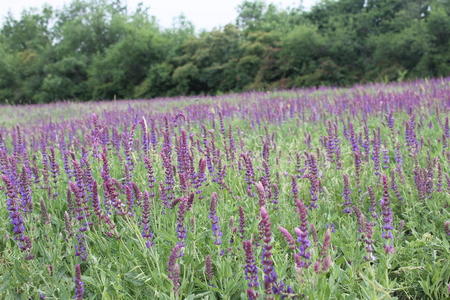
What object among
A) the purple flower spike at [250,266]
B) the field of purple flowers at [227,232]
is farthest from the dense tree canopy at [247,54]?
the purple flower spike at [250,266]

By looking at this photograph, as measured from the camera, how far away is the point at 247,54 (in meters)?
23.8

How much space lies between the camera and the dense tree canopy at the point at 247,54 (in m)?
19.3

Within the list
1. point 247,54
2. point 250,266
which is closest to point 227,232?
point 250,266

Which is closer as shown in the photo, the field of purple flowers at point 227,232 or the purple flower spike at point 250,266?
the purple flower spike at point 250,266

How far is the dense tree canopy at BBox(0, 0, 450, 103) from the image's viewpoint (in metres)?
19.3

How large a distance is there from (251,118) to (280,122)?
663mm

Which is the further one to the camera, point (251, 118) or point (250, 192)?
point (251, 118)

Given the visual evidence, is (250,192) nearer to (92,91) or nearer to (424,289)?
(424,289)

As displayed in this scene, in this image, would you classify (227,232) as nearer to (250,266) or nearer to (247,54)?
(250,266)

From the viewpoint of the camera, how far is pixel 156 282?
2049 millimetres

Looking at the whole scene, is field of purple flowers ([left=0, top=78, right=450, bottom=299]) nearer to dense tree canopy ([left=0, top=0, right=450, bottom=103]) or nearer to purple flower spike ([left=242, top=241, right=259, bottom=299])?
purple flower spike ([left=242, top=241, right=259, bottom=299])

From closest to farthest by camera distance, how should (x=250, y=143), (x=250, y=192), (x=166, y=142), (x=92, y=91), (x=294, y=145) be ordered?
1. (x=250, y=192)
2. (x=166, y=142)
3. (x=294, y=145)
4. (x=250, y=143)
5. (x=92, y=91)

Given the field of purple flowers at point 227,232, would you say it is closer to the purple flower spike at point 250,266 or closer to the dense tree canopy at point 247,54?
the purple flower spike at point 250,266

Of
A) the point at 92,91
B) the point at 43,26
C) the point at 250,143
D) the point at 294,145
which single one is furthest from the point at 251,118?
the point at 43,26
